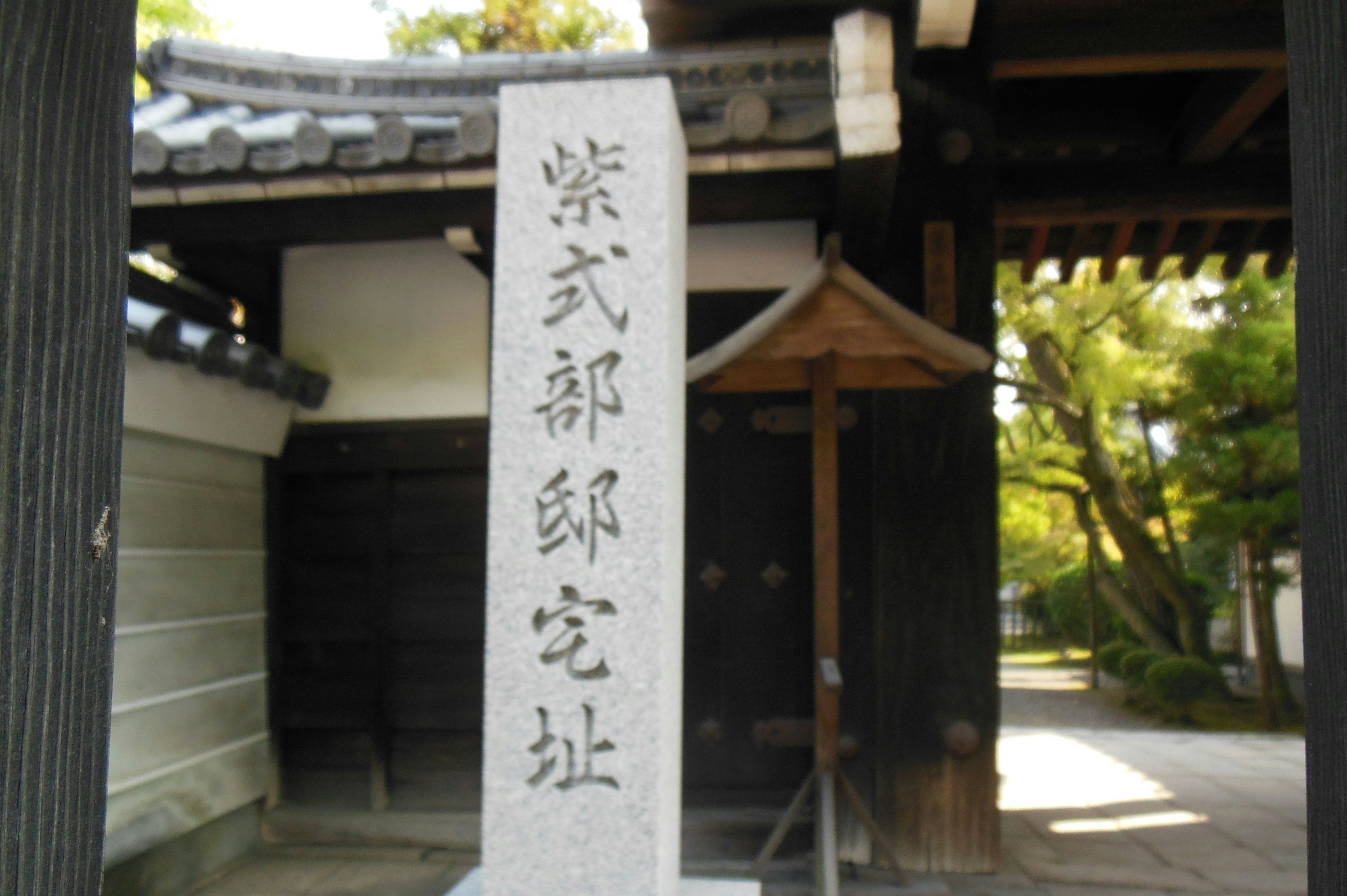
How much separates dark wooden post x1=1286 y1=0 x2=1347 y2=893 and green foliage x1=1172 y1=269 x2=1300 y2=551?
10.5m

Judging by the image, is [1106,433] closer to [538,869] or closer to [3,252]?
[538,869]

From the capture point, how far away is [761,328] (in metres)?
3.52

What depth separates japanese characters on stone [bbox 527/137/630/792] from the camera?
2.61 m

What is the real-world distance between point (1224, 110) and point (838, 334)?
262 cm

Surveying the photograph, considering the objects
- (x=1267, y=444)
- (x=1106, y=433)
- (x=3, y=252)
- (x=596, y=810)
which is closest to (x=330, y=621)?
(x=596, y=810)

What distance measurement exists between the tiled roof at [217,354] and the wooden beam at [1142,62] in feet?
12.2

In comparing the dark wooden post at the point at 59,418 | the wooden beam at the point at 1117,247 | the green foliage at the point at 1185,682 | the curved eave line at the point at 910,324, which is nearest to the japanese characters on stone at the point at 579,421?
the curved eave line at the point at 910,324

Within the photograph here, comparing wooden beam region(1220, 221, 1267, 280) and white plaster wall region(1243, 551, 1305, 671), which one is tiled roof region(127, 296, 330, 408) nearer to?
wooden beam region(1220, 221, 1267, 280)

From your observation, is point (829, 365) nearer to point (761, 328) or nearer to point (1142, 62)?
point (761, 328)

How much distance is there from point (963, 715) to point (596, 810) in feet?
6.87

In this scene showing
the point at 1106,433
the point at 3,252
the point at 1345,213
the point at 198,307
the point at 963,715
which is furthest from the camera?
Result: the point at 1106,433

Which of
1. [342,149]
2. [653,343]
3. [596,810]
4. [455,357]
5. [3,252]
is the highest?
[342,149]

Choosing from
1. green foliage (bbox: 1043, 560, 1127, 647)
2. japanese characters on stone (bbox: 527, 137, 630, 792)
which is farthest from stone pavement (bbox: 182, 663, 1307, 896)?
green foliage (bbox: 1043, 560, 1127, 647)

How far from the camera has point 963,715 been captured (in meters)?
4.02
